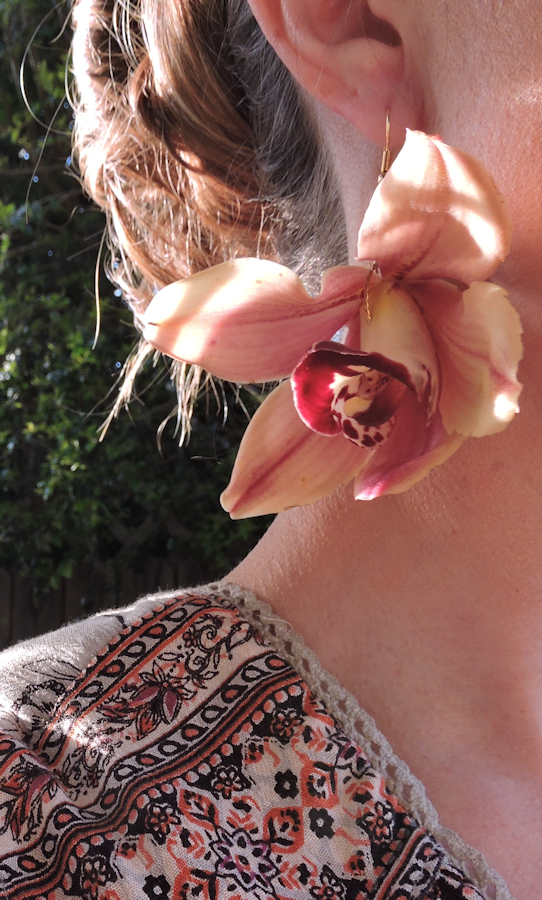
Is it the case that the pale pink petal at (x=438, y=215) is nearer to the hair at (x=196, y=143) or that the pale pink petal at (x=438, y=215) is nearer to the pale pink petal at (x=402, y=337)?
the pale pink petal at (x=402, y=337)

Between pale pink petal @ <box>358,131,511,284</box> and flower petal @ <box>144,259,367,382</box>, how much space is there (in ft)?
0.17

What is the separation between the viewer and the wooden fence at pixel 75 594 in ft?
8.88

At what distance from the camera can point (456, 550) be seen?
0.76 metres

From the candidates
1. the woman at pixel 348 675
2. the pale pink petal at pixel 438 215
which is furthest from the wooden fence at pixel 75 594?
the pale pink petal at pixel 438 215

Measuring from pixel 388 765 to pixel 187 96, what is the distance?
76 cm

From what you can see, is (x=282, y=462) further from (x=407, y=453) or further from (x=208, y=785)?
(x=208, y=785)

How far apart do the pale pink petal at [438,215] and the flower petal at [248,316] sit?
0.17 feet

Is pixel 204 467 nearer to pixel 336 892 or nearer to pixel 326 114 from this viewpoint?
pixel 326 114

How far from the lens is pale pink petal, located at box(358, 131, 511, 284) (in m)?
0.50

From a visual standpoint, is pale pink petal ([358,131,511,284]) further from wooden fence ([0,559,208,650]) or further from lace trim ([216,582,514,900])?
wooden fence ([0,559,208,650])

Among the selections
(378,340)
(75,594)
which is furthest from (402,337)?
(75,594)

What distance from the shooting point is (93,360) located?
98.4 inches

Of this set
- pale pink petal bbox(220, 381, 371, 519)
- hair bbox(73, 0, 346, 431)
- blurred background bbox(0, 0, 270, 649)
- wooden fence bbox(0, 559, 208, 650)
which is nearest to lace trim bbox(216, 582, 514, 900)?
pale pink petal bbox(220, 381, 371, 519)

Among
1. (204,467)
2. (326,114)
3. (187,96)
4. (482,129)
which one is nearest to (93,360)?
(204,467)
